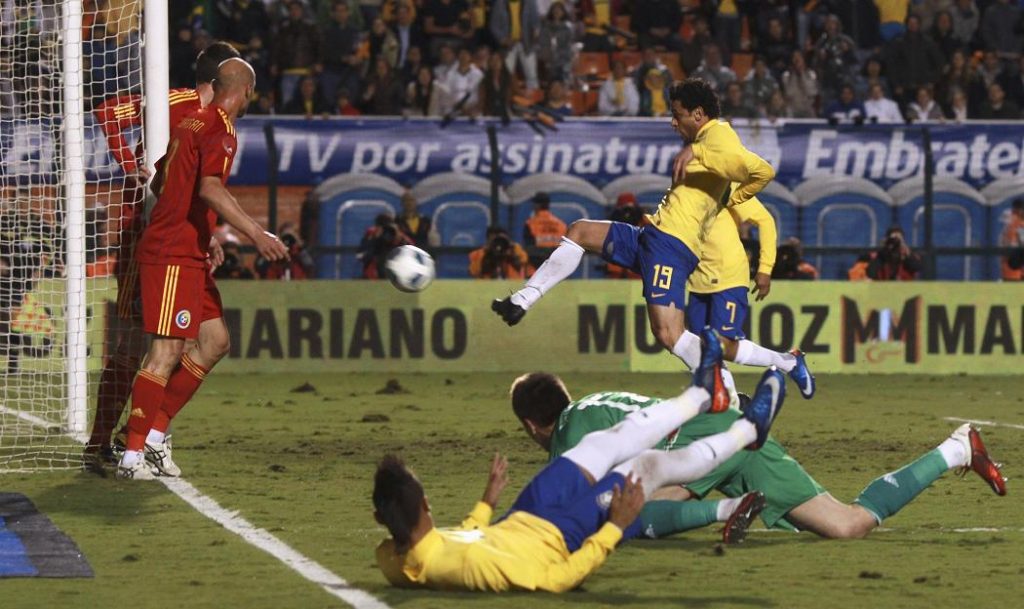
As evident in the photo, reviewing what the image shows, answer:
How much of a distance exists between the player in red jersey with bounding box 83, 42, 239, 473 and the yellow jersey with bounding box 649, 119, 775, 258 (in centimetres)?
257

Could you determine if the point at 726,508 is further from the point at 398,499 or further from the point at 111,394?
the point at 111,394

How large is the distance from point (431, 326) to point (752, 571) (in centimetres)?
1166

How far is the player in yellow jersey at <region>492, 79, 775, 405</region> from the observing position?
401 inches

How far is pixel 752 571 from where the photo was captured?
23.1ft

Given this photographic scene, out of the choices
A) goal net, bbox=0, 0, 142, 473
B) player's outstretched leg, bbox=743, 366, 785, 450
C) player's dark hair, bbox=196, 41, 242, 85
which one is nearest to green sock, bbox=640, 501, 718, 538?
player's outstretched leg, bbox=743, 366, 785, 450

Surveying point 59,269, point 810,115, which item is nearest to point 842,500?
point 59,269

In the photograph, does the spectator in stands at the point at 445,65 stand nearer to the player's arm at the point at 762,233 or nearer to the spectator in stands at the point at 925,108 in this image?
the spectator in stands at the point at 925,108

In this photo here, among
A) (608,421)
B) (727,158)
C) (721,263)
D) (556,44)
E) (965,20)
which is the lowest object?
(608,421)

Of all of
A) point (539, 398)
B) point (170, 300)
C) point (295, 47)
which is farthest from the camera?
point (295, 47)

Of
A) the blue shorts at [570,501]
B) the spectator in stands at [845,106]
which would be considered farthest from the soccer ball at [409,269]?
the spectator in stands at [845,106]

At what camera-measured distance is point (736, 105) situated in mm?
21375

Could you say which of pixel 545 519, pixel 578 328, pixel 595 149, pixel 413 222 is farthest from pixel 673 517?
pixel 595 149

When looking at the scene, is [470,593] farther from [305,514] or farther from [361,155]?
[361,155]

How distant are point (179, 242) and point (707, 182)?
3009mm
